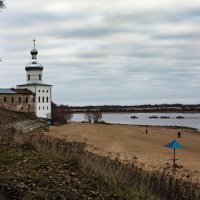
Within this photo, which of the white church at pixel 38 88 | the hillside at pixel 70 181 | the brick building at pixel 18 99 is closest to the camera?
the hillside at pixel 70 181

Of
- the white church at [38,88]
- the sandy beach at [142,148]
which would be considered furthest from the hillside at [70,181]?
the white church at [38,88]

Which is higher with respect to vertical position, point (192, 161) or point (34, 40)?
point (34, 40)

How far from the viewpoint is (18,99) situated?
7669cm

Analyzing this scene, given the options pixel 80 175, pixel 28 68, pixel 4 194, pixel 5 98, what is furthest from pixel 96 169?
pixel 28 68

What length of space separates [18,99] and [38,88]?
520cm

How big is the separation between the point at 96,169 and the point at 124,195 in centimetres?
237

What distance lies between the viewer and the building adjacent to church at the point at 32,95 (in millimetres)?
76375

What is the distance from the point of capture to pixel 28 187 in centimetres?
879

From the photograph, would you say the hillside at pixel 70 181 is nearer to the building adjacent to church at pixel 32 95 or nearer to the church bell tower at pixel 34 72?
the building adjacent to church at pixel 32 95

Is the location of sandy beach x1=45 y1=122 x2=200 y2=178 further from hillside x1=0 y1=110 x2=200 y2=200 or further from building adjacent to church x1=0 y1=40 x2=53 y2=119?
building adjacent to church x1=0 y1=40 x2=53 y2=119

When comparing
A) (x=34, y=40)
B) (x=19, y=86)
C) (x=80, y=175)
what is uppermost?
(x=34, y=40)

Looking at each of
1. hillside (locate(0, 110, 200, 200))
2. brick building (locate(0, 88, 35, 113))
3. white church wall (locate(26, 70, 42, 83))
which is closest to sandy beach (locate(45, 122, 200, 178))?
hillside (locate(0, 110, 200, 200))

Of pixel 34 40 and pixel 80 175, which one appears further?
pixel 34 40

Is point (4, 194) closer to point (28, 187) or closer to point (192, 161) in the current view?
point (28, 187)
